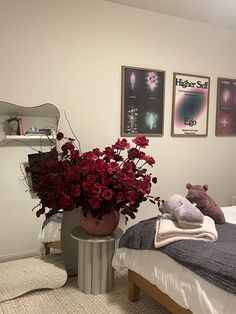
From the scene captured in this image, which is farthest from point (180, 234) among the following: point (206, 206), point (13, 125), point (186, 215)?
point (13, 125)

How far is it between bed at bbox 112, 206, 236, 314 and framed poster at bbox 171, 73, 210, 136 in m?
1.35

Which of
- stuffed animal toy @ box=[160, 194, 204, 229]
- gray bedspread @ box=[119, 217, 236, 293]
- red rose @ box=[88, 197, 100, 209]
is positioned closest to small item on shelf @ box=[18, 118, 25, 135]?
red rose @ box=[88, 197, 100, 209]

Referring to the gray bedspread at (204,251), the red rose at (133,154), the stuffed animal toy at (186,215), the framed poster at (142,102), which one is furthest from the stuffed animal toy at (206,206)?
the framed poster at (142,102)

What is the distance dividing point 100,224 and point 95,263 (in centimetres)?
26

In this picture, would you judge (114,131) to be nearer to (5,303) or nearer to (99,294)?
(99,294)

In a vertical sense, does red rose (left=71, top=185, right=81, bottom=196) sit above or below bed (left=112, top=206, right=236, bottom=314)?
above

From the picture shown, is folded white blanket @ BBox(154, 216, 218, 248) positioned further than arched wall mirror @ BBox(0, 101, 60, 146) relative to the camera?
No

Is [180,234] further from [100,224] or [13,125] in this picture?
[13,125]

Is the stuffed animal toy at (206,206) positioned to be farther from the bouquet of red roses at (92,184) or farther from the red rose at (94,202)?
the red rose at (94,202)

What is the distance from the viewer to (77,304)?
1.84 meters

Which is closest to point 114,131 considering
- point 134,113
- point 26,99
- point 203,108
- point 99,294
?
point 134,113

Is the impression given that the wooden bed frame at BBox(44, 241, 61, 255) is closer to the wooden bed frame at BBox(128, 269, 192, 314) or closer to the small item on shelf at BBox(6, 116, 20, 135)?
the wooden bed frame at BBox(128, 269, 192, 314)

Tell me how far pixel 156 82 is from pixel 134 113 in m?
0.35

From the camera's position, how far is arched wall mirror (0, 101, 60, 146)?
2.08m
